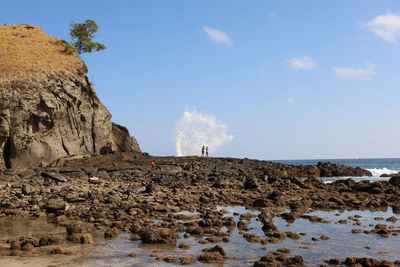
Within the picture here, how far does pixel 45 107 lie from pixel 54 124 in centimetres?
208

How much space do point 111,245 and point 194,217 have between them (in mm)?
4715

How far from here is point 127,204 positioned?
15.4m

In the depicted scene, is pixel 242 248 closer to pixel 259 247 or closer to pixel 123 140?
pixel 259 247

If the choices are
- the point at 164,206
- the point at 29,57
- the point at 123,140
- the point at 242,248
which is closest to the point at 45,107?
the point at 29,57

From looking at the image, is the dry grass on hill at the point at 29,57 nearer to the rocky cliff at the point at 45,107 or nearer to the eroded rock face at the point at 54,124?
the rocky cliff at the point at 45,107

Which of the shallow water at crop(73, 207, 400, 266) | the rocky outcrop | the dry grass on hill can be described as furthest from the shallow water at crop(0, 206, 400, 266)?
the rocky outcrop

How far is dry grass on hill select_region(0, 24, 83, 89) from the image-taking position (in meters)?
36.3

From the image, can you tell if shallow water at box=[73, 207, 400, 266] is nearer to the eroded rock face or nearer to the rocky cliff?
the eroded rock face

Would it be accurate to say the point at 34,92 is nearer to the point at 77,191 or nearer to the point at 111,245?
the point at 77,191

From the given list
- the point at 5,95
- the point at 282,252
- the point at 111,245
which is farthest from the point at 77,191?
the point at 5,95

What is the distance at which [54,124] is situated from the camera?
37156mm

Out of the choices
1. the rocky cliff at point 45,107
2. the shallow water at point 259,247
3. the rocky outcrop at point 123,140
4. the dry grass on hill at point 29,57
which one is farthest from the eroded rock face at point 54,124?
the shallow water at point 259,247

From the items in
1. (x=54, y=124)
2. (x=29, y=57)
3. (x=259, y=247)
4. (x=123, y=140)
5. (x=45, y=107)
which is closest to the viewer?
(x=259, y=247)

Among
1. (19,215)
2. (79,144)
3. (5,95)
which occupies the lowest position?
(19,215)
